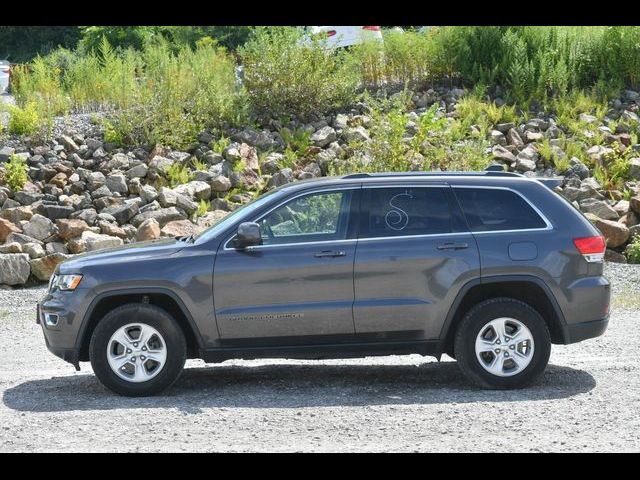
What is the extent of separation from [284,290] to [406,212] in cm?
120

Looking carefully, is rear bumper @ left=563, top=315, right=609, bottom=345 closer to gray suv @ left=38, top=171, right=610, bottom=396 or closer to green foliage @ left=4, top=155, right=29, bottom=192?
gray suv @ left=38, top=171, right=610, bottom=396

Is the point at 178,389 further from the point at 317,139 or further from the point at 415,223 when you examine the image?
the point at 317,139

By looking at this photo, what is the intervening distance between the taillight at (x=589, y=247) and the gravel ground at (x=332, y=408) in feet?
3.49

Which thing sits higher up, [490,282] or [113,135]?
[113,135]

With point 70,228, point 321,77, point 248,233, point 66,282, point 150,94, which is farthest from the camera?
point 321,77

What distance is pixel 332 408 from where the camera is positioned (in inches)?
313

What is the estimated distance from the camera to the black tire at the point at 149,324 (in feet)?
27.5

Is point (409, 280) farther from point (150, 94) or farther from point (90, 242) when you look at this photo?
point (150, 94)

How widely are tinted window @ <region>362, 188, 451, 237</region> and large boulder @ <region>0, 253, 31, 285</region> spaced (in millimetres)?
6661

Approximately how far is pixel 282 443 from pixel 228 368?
2920 mm

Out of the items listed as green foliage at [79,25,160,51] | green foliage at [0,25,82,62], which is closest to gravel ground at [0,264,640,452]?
green foliage at [79,25,160,51]

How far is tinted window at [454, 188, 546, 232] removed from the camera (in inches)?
341

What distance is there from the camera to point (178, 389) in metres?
8.80

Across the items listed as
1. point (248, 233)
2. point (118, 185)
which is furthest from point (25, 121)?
point (248, 233)
